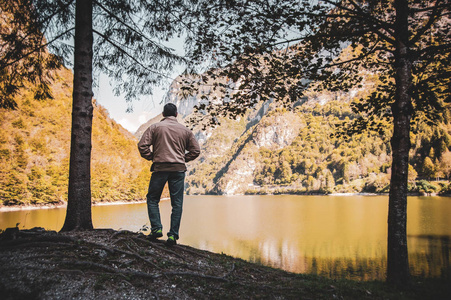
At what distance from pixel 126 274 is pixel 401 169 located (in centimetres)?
454

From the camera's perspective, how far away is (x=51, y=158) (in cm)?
Answer: 5922

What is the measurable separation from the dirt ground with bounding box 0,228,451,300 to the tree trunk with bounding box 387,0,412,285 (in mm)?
384

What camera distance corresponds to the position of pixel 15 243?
10.8ft

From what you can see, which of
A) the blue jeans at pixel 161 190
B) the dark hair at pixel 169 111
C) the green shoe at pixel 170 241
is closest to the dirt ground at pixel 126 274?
the green shoe at pixel 170 241

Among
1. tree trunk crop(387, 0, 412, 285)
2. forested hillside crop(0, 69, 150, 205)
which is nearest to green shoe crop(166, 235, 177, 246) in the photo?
tree trunk crop(387, 0, 412, 285)

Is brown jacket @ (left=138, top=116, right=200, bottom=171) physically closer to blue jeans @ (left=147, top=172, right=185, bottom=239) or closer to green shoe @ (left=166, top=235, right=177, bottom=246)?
blue jeans @ (left=147, top=172, right=185, bottom=239)

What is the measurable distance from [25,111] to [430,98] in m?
76.7

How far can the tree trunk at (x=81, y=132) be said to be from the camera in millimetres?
4488

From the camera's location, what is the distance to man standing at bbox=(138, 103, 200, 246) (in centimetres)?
411

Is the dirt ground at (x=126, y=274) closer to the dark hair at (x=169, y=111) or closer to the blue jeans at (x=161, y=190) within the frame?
the blue jeans at (x=161, y=190)

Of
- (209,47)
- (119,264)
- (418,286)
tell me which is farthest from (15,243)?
(418,286)

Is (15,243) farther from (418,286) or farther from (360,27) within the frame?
(360,27)

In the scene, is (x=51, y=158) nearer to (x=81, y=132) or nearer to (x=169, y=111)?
(x=81, y=132)

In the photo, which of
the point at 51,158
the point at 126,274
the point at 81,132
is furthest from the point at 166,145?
the point at 51,158
